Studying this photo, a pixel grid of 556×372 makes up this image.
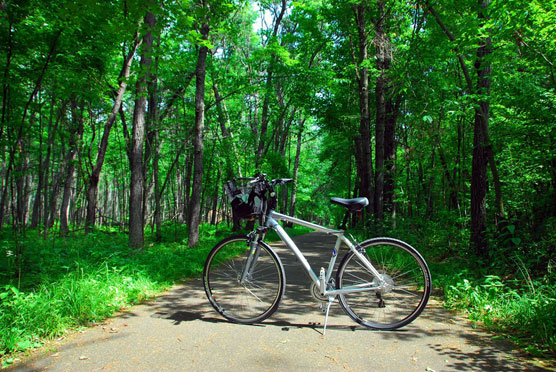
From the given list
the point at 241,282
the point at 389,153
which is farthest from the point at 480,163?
the point at 389,153

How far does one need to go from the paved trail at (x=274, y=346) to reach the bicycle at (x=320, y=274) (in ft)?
0.62

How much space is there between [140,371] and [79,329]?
1190 millimetres

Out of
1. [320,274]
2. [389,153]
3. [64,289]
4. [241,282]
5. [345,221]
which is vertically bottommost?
[64,289]

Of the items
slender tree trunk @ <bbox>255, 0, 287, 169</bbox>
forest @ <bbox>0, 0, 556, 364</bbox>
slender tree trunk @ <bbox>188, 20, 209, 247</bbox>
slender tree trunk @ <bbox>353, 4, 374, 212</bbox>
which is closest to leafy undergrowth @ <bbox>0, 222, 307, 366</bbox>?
forest @ <bbox>0, 0, 556, 364</bbox>

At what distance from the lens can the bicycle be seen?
10.3ft

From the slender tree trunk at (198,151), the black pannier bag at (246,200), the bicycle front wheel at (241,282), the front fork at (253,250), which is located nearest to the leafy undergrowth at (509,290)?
the bicycle front wheel at (241,282)

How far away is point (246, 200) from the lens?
3.32 m

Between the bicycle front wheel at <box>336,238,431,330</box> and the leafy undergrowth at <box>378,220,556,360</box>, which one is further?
the bicycle front wheel at <box>336,238,431,330</box>

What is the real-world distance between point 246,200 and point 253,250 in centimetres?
54

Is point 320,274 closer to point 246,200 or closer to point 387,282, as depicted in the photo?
point 387,282

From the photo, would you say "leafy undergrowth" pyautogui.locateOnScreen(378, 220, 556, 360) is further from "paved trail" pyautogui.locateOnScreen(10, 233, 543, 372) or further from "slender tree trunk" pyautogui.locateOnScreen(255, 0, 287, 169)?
"slender tree trunk" pyautogui.locateOnScreen(255, 0, 287, 169)

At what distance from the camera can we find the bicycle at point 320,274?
3.15 metres

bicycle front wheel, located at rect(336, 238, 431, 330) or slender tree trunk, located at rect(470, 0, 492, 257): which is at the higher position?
slender tree trunk, located at rect(470, 0, 492, 257)

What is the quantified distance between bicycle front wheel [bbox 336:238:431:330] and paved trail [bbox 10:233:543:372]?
0.50 ft
